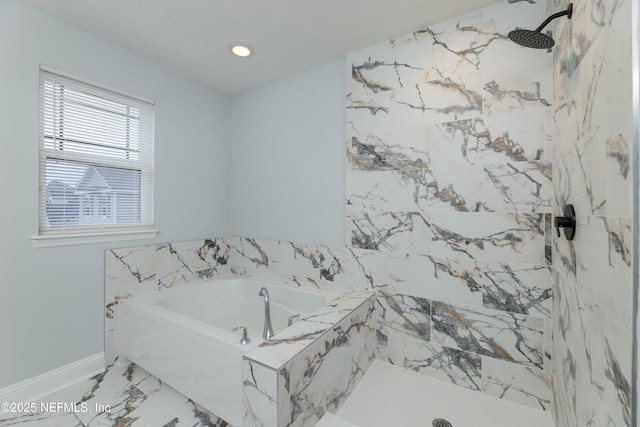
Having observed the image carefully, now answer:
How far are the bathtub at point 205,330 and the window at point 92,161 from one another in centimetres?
67

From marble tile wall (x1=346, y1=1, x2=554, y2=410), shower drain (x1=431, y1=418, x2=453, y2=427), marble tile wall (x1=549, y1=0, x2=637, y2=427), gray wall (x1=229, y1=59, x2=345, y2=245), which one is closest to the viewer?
marble tile wall (x1=549, y1=0, x2=637, y2=427)

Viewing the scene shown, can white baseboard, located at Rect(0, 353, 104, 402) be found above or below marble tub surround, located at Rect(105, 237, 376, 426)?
below

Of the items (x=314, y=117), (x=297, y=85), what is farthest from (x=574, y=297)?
(x=297, y=85)

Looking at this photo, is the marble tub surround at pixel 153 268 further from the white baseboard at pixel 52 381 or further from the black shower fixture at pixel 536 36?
the black shower fixture at pixel 536 36

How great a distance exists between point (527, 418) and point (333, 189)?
6.14ft

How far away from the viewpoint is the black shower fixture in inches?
45.2

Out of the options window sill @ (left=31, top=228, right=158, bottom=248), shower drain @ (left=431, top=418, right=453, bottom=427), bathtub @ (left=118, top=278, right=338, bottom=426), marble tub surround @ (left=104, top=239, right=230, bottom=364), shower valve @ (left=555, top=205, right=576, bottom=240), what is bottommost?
shower drain @ (left=431, top=418, right=453, bottom=427)

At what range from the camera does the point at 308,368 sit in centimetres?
129

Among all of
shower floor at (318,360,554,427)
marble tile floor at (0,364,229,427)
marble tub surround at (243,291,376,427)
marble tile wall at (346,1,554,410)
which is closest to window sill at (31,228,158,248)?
marble tile floor at (0,364,229,427)

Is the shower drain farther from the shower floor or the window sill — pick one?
the window sill

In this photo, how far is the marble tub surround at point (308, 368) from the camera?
1144mm

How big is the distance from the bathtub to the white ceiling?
1957 millimetres

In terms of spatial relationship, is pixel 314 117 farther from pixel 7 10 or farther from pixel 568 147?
pixel 7 10

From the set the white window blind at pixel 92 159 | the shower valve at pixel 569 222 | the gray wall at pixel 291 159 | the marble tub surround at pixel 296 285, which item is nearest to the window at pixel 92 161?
the white window blind at pixel 92 159
